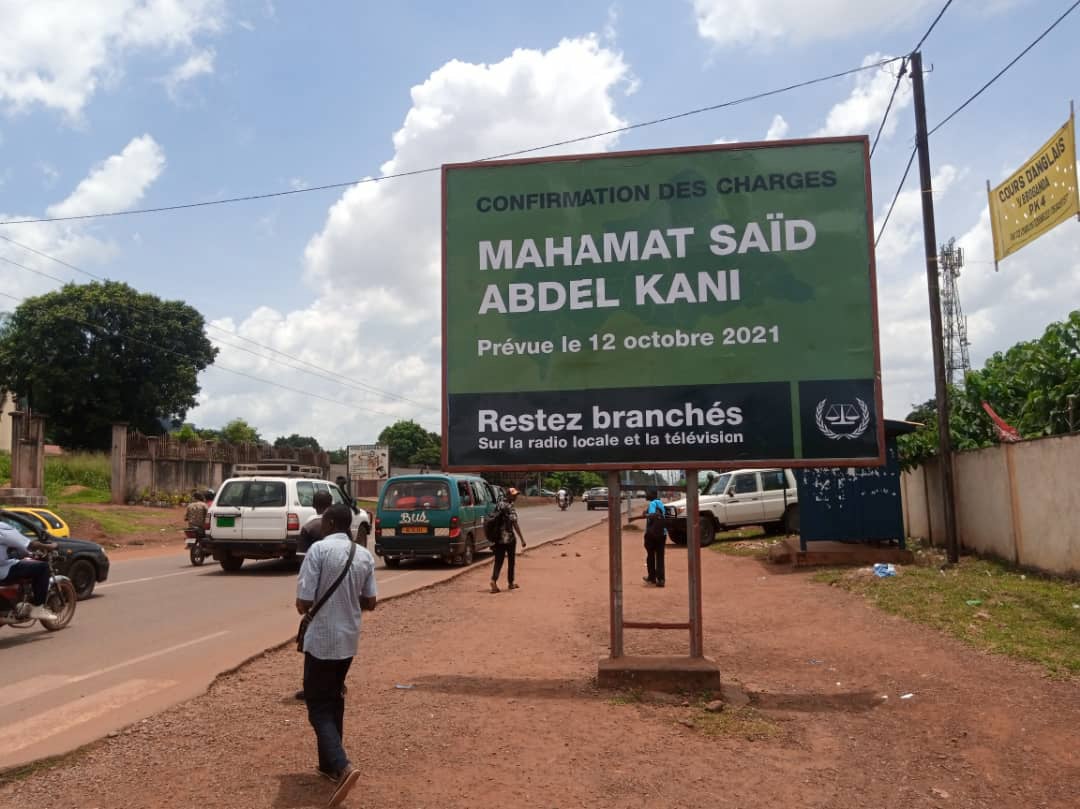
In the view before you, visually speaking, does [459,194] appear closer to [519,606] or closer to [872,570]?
[519,606]

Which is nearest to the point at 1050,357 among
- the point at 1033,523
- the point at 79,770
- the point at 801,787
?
the point at 1033,523

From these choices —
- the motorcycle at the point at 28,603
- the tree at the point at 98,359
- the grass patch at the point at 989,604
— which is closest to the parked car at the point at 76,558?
the motorcycle at the point at 28,603

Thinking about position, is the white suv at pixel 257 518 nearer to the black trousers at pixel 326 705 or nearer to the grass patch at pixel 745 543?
the grass patch at pixel 745 543

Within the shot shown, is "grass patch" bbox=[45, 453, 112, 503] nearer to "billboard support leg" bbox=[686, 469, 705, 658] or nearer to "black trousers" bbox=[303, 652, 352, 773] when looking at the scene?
"billboard support leg" bbox=[686, 469, 705, 658]

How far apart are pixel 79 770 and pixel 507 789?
2451 mm

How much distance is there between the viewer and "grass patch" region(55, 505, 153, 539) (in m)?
24.3

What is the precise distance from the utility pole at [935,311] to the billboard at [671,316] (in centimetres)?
816

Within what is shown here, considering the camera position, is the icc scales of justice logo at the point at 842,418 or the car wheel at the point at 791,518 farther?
the car wheel at the point at 791,518

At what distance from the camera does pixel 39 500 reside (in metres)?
23.6

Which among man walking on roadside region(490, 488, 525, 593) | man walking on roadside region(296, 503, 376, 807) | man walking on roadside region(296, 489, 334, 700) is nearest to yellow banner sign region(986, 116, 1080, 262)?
man walking on roadside region(490, 488, 525, 593)

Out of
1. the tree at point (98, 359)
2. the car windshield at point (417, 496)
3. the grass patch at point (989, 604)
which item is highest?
the tree at point (98, 359)

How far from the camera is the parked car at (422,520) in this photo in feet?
54.2

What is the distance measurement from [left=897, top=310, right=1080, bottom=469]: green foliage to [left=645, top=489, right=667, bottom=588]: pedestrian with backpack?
6008mm

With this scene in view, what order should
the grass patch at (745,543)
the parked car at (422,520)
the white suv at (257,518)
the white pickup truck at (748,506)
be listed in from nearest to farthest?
the white suv at (257,518) → the parked car at (422,520) → the grass patch at (745,543) → the white pickup truck at (748,506)
